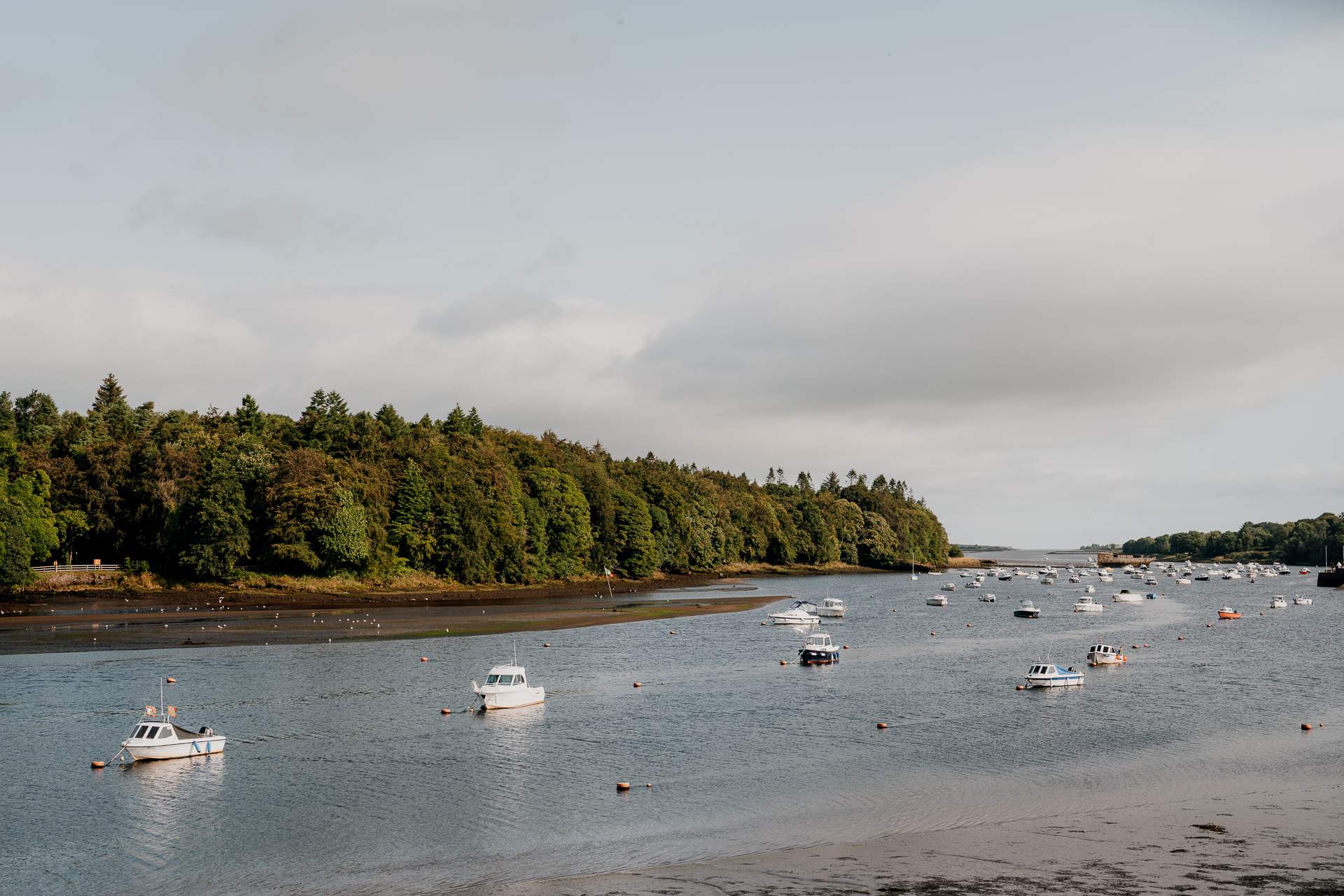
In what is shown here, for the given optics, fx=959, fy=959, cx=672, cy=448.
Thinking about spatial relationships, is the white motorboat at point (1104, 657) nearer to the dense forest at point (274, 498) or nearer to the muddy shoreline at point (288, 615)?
Result: the muddy shoreline at point (288, 615)

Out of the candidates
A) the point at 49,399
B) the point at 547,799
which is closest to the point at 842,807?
the point at 547,799

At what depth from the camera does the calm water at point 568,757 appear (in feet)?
110

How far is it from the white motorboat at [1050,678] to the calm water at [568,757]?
1.48 m

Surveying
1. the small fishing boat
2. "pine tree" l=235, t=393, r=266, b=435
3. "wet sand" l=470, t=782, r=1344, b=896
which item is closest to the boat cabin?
"wet sand" l=470, t=782, r=1344, b=896

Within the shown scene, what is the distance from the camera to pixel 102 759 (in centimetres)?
4522

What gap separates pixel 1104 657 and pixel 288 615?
3324 inches

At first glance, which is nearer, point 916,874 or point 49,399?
point 916,874

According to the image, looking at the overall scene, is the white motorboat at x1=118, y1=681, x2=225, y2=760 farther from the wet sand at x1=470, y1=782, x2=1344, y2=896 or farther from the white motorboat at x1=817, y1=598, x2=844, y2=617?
the white motorboat at x1=817, y1=598, x2=844, y2=617

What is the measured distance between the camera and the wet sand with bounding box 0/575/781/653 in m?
85.8

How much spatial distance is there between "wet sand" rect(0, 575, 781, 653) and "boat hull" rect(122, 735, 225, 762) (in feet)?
126

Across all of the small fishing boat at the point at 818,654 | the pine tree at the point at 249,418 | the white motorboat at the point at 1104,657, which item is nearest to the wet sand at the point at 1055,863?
the small fishing boat at the point at 818,654

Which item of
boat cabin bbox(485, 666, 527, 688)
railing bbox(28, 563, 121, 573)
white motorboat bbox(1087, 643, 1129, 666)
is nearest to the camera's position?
boat cabin bbox(485, 666, 527, 688)

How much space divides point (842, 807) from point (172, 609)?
92849 mm

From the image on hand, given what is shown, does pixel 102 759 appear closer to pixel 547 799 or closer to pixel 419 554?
pixel 547 799
